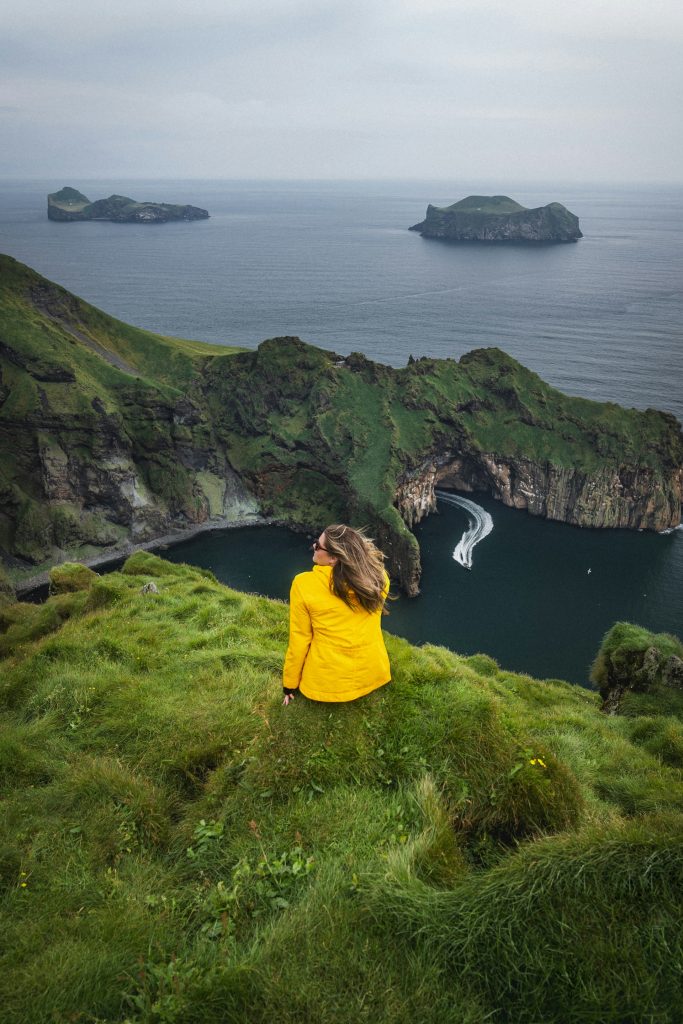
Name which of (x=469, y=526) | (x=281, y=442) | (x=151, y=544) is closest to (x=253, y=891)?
(x=469, y=526)

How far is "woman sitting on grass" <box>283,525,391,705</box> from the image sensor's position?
771 cm

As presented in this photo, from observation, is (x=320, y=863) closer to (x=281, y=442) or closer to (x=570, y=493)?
(x=570, y=493)

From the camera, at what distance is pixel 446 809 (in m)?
6.78

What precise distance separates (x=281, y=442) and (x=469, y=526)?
40.7 meters

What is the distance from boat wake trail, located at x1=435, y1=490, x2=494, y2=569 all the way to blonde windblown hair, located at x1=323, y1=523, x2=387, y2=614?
82093 mm

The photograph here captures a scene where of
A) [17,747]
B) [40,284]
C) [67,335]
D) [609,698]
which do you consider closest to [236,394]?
[67,335]

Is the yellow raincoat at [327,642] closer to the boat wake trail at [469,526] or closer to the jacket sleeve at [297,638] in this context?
the jacket sleeve at [297,638]

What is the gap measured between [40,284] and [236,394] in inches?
1866

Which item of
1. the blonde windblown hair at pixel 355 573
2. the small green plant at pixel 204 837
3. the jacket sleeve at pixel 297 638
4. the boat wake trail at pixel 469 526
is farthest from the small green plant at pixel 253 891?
the boat wake trail at pixel 469 526

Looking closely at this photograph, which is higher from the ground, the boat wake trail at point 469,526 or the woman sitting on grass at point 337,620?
the woman sitting on grass at point 337,620

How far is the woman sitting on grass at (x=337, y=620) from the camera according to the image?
7.71m

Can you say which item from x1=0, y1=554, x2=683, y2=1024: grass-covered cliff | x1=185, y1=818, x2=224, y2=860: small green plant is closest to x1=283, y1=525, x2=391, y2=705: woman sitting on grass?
x1=0, y1=554, x2=683, y2=1024: grass-covered cliff

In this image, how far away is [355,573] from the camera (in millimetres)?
7637

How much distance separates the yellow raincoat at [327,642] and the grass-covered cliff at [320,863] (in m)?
0.34
